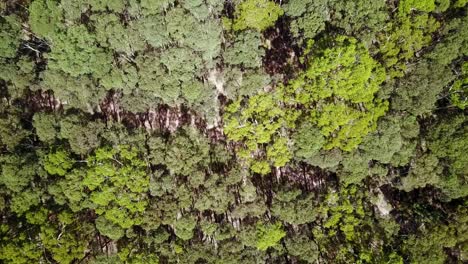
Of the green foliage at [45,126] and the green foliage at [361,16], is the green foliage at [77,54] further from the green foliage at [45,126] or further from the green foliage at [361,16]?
the green foliage at [361,16]

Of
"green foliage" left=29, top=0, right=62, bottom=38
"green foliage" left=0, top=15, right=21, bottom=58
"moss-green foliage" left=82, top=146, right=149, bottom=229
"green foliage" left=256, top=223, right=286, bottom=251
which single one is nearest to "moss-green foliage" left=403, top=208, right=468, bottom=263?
"green foliage" left=256, top=223, right=286, bottom=251

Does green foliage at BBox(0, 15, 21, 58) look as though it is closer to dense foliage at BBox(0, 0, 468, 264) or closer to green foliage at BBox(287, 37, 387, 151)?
dense foliage at BBox(0, 0, 468, 264)

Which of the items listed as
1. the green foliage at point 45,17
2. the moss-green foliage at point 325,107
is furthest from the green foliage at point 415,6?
the green foliage at point 45,17

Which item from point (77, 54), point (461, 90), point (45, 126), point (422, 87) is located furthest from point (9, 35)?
point (461, 90)

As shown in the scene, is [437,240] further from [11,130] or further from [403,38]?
[11,130]

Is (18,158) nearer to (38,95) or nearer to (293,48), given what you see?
(38,95)
